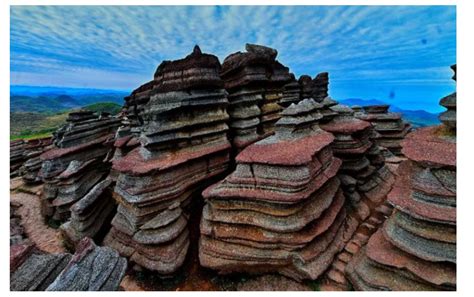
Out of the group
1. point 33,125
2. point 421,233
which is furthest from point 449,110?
point 33,125

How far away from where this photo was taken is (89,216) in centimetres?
1517

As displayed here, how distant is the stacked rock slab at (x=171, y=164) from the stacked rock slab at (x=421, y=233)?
874 centimetres

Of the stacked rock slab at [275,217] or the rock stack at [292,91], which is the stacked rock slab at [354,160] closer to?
the stacked rock slab at [275,217]

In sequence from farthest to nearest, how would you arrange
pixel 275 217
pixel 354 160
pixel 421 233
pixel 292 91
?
1. pixel 292 91
2. pixel 354 160
3. pixel 275 217
4. pixel 421 233

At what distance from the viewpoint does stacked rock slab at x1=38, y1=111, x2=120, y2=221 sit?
1897 cm

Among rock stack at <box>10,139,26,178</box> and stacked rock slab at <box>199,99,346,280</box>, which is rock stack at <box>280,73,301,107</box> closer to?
stacked rock slab at <box>199,99,346,280</box>

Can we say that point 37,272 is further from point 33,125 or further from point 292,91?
point 33,125

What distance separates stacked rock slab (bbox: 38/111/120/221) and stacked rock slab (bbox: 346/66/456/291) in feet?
68.1

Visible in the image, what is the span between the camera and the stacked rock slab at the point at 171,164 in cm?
1181

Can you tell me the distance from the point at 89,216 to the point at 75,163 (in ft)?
23.2

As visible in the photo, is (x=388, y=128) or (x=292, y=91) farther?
(x=292, y=91)

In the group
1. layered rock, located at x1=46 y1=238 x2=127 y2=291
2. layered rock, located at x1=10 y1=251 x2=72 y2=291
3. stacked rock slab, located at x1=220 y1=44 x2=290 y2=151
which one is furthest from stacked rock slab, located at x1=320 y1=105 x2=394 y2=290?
layered rock, located at x1=10 y1=251 x2=72 y2=291

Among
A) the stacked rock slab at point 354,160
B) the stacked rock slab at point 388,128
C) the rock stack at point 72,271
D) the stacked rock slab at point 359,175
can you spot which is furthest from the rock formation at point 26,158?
the stacked rock slab at point 388,128

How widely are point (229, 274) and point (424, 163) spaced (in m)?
9.77
